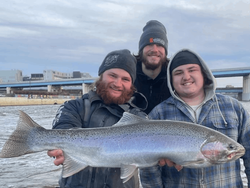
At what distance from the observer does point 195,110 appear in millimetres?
3545

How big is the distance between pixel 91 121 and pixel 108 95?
1.41 ft

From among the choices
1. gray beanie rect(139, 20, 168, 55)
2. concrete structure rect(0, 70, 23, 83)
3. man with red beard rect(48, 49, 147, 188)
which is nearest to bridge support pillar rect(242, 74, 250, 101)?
gray beanie rect(139, 20, 168, 55)

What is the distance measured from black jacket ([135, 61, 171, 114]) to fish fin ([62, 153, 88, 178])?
182 cm

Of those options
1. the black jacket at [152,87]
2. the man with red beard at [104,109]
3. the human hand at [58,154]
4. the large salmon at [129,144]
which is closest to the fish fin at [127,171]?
the large salmon at [129,144]

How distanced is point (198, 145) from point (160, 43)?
2.54 metres

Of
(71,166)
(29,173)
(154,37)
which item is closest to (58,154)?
(71,166)

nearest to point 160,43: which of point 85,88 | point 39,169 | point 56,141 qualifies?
point 56,141

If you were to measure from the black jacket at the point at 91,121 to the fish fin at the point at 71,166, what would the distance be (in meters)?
0.22

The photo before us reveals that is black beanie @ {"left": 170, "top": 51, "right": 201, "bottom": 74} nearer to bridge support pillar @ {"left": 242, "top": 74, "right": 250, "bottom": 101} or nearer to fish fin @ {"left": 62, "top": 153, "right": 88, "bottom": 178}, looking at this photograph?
fish fin @ {"left": 62, "top": 153, "right": 88, "bottom": 178}

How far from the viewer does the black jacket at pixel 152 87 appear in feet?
15.1

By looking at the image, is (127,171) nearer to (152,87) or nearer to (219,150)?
(219,150)

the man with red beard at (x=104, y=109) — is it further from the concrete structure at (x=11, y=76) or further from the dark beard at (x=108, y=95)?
the concrete structure at (x=11, y=76)

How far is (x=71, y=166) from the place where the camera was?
3146 mm

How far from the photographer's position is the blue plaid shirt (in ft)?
10.6
